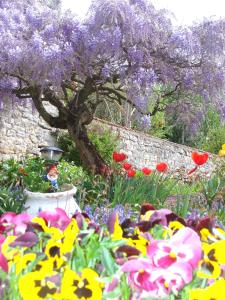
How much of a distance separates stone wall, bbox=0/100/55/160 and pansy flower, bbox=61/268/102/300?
775 cm

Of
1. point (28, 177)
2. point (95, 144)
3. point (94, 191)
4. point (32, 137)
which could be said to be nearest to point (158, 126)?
point (95, 144)

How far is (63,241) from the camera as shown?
1.20 meters

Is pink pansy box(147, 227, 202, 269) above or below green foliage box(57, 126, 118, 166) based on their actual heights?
above

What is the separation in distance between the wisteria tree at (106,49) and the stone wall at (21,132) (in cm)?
221

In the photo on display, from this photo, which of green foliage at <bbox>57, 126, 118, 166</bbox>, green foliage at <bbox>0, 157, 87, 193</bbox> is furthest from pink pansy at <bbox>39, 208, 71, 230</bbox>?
green foliage at <bbox>57, 126, 118, 166</bbox>

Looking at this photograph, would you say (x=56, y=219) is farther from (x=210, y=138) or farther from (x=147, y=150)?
(x=210, y=138)

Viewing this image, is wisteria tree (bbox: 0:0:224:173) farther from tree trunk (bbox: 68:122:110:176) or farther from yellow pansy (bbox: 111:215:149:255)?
yellow pansy (bbox: 111:215:149:255)

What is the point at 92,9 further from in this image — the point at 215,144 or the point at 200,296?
the point at 215,144

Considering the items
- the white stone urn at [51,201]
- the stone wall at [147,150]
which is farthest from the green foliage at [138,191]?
the stone wall at [147,150]

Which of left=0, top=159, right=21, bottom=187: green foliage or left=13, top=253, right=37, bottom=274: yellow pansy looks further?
left=0, top=159, right=21, bottom=187: green foliage

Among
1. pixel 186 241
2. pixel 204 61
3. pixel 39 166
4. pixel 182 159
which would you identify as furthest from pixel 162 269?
pixel 182 159

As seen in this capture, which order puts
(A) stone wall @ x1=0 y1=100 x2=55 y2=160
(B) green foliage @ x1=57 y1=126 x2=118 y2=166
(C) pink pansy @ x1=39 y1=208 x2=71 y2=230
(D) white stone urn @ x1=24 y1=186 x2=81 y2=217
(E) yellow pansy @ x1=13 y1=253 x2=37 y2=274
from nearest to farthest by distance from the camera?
(E) yellow pansy @ x1=13 y1=253 x2=37 y2=274 → (C) pink pansy @ x1=39 y1=208 x2=71 y2=230 → (D) white stone urn @ x1=24 y1=186 x2=81 y2=217 → (A) stone wall @ x1=0 y1=100 x2=55 y2=160 → (B) green foliage @ x1=57 y1=126 x2=118 y2=166

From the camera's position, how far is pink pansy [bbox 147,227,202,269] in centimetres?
106

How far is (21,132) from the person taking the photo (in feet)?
30.3
